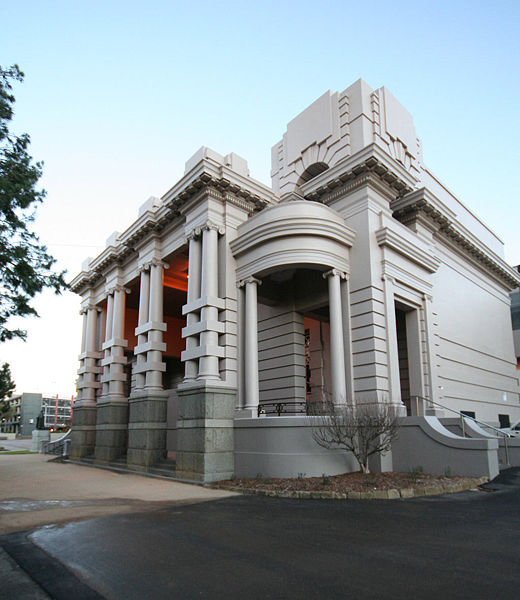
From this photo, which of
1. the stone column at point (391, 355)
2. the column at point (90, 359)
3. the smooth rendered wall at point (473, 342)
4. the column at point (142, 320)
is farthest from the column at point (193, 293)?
the column at point (90, 359)

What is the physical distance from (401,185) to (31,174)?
42.9 ft

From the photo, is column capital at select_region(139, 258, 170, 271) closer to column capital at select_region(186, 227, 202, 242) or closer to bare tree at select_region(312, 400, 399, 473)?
column capital at select_region(186, 227, 202, 242)

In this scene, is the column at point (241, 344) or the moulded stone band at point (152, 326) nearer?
the column at point (241, 344)

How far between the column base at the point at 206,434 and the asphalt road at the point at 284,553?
496 centimetres

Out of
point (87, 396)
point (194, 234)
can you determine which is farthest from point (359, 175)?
point (87, 396)

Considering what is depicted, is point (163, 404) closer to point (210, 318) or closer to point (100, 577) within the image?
point (210, 318)

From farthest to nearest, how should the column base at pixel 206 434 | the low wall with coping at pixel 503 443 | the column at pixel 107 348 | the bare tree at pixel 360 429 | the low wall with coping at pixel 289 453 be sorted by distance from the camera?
the column at pixel 107 348 < the low wall with coping at pixel 503 443 < the column base at pixel 206 434 < the low wall with coping at pixel 289 453 < the bare tree at pixel 360 429

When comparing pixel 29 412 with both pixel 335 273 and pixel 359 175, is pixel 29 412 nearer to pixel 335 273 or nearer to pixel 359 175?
pixel 335 273

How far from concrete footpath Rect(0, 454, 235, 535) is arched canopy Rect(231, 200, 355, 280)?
776 centimetres

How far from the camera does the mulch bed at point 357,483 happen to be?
11844mm

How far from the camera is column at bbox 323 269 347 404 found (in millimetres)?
15227

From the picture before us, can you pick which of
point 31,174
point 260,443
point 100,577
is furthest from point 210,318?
point 100,577

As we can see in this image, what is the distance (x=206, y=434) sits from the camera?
15023mm

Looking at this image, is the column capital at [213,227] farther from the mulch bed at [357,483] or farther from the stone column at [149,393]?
the mulch bed at [357,483]
